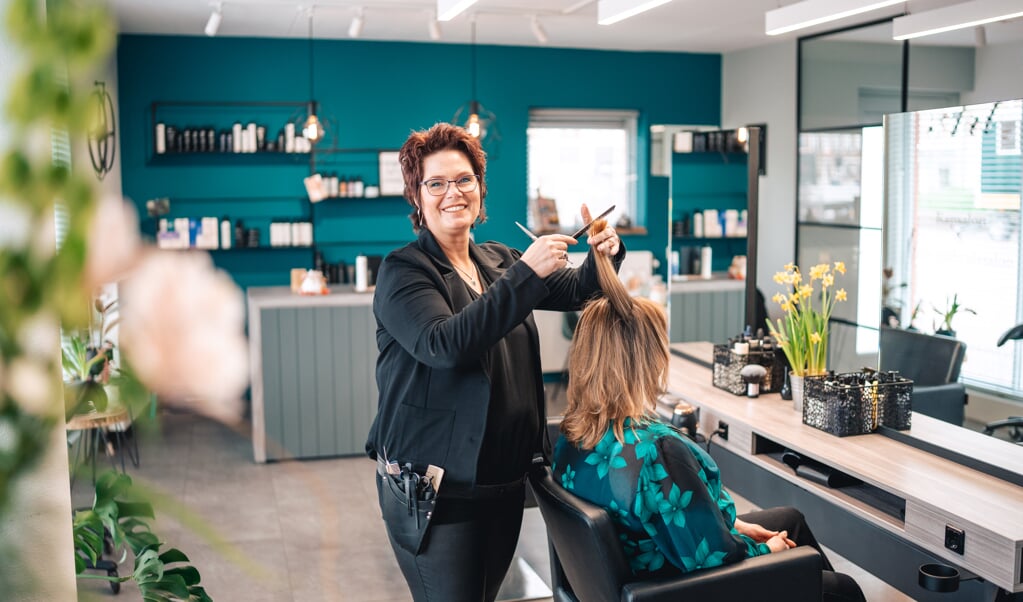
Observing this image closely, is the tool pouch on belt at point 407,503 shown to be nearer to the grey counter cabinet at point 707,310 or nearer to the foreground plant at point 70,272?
the foreground plant at point 70,272

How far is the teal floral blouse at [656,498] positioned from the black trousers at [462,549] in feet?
0.86

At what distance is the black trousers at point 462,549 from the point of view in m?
1.92

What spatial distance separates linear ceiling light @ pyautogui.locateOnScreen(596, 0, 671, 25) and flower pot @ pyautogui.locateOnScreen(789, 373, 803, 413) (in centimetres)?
156

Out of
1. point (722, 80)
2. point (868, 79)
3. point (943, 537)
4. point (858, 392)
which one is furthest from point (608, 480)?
point (722, 80)

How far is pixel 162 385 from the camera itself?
23 centimetres

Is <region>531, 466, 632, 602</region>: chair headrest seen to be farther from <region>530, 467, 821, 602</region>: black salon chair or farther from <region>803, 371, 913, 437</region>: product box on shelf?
<region>803, 371, 913, 437</region>: product box on shelf

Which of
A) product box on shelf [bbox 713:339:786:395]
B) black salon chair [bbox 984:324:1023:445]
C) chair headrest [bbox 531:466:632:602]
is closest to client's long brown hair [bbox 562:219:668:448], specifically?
chair headrest [bbox 531:466:632:602]

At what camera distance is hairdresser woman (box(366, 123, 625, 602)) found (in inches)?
70.1

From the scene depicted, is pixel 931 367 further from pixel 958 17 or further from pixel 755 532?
pixel 958 17

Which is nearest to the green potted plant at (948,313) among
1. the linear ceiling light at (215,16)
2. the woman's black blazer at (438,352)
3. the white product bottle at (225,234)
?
the woman's black blazer at (438,352)

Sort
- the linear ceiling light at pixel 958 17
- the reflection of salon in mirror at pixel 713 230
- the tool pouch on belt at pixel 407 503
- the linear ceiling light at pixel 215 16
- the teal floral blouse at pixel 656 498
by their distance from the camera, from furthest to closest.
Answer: the linear ceiling light at pixel 215 16 → the reflection of salon in mirror at pixel 713 230 → the linear ceiling light at pixel 958 17 → the teal floral blouse at pixel 656 498 → the tool pouch on belt at pixel 407 503

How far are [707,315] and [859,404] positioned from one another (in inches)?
60.1

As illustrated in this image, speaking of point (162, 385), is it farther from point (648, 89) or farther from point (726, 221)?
point (648, 89)

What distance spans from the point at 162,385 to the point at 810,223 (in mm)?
6592
